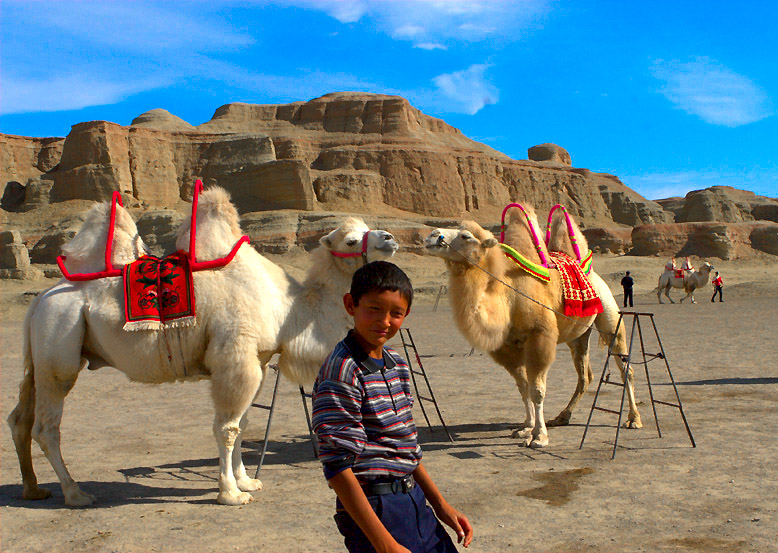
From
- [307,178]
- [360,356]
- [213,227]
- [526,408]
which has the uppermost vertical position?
[307,178]

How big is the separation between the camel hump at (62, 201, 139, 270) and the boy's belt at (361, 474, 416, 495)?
15.1 feet

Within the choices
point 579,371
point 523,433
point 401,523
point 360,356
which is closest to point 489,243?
point 523,433

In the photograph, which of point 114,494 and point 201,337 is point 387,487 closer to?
point 201,337

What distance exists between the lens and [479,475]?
6.79 meters

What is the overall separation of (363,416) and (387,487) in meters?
0.31

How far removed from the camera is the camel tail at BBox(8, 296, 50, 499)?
251 inches

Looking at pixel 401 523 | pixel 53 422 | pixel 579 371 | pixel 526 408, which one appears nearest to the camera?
pixel 401 523

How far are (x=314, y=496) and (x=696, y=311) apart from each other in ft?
86.2

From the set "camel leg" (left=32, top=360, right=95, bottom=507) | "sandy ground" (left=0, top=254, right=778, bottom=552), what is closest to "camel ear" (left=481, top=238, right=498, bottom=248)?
"sandy ground" (left=0, top=254, right=778, bottom=552)

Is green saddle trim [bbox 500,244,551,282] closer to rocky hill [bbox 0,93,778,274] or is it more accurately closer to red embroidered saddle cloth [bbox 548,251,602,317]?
red embroidered saddle cloth [bbox 548,251,602,317]

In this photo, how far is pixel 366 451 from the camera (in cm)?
282

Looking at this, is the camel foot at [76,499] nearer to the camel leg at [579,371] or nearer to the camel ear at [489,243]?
the camel ear at [489,243]

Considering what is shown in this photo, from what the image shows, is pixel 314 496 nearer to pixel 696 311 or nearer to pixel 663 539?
pixel 663 539

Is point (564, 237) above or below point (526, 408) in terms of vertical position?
above
